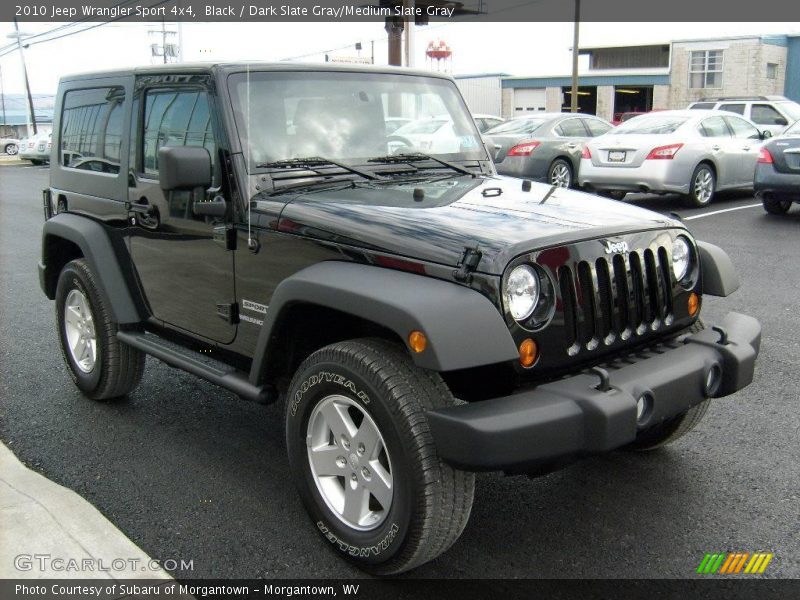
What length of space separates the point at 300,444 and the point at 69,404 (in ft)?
7.73

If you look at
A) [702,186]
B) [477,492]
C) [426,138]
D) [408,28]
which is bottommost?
[477,492]

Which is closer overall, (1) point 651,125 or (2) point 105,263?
(2) point 105,263

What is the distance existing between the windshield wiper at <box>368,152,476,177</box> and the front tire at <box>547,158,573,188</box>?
404 inches

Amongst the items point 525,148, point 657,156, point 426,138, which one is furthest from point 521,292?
point 525,148

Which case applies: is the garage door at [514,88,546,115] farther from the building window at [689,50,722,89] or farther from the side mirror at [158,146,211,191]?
the side mirror at [158,146,211,191]

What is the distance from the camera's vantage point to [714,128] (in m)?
13.1

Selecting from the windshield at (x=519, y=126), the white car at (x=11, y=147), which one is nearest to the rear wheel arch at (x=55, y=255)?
the windshield at (x=519, y=126)

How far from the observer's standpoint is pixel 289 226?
3.36m

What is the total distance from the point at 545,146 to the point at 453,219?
11.7 m

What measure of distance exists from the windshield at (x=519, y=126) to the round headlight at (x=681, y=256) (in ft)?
38.7

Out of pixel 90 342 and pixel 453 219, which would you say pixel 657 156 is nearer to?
pixel 90 342

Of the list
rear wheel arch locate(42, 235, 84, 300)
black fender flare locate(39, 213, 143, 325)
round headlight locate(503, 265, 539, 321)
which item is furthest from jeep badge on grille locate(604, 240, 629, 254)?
rear wheel arch locate(42, 235, 84, 300)

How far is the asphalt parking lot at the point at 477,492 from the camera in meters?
3.20

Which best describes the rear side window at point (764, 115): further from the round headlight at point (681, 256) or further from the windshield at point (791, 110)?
the round headlight at point (681, 256)
